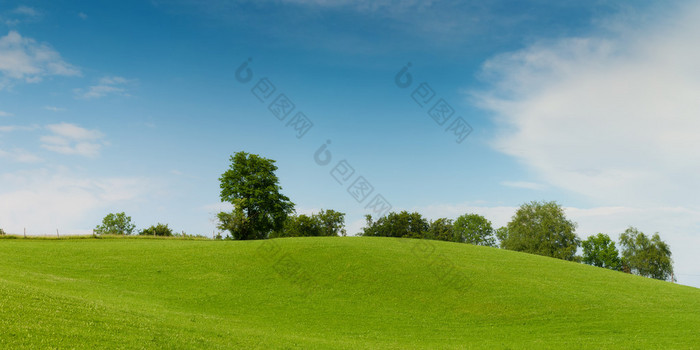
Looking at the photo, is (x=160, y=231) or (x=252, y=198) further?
(x=160, y=231)

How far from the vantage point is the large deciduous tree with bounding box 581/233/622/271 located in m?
102

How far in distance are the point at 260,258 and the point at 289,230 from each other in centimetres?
6558

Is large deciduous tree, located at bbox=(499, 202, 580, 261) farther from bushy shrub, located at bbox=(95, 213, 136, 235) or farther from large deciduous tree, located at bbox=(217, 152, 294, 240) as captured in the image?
bushy shrub, located at bbox=(95, 213, 136, 235)

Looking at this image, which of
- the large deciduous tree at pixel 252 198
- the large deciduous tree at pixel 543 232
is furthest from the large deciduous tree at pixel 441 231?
the large deciduous tree at pixel 252 198

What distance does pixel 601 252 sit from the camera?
341ft

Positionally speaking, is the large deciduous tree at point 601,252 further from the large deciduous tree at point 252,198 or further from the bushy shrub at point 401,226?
the large deciduous tree at point 252,198

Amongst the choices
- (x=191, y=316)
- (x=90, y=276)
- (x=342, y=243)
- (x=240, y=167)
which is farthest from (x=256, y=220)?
(x=191, y=316)

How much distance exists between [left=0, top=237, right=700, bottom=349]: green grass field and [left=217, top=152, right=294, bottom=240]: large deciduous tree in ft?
72.3

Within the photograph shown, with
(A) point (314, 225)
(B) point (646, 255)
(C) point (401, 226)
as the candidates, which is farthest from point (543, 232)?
(A) point (314, 225)

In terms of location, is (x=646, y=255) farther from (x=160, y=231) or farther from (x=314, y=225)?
(x=160, y=231)

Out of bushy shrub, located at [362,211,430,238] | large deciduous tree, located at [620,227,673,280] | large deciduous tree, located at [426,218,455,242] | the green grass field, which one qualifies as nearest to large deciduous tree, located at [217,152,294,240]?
the green grass field

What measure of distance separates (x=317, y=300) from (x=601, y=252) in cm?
9770

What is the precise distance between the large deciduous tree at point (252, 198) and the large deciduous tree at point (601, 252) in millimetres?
79725

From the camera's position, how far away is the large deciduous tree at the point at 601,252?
102 m
